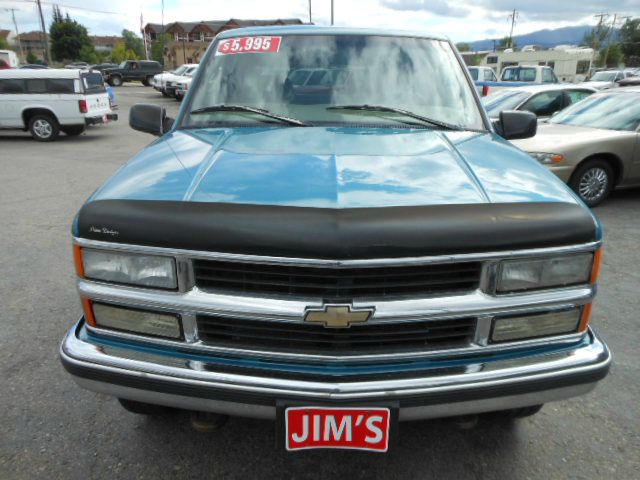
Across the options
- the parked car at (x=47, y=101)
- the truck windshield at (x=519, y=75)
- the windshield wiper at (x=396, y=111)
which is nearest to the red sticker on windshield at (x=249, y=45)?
the windshield wiper at (x=396, y=111)

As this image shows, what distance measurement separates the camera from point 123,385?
5.84ft

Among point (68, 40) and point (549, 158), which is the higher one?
point (68, 40)

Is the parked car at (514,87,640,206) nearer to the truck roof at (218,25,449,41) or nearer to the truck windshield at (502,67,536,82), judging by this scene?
the truck roof at (218,25,449,41)

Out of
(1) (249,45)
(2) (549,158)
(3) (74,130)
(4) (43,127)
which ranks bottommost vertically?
(3) (74,130)

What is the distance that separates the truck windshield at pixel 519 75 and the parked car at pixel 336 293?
18.4 meters

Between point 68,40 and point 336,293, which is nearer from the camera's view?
point 336,293

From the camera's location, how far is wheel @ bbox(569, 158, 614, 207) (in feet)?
21.2

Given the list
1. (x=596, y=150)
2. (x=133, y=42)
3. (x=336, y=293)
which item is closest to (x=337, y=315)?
(x=336, y=293)

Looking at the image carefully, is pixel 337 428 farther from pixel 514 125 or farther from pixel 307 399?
pixel 514 125

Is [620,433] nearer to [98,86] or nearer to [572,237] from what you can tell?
[572,237]

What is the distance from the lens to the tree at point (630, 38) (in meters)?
74.1

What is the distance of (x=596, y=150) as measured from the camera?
252 inches

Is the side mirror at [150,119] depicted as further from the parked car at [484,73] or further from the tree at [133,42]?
the tree at [133,42]

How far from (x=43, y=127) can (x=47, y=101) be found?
765 millimetres
